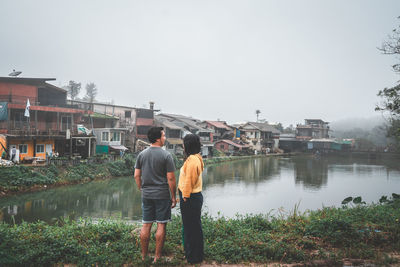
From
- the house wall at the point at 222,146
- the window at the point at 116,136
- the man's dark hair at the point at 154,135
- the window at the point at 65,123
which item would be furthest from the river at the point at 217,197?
the house wall at the point at 222,146

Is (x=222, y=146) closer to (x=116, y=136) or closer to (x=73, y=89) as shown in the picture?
(x=116, y=136)

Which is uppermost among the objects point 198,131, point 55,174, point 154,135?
point 198,131

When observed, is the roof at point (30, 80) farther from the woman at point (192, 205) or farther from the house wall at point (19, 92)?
the woman at point (192, 205)

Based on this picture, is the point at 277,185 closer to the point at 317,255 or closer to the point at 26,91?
the point at 317,255

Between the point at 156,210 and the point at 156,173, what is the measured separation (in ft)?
1.75

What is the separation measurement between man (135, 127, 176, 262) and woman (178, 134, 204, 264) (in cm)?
19

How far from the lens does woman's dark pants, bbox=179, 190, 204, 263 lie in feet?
12.5

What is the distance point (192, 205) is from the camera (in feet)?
12.5

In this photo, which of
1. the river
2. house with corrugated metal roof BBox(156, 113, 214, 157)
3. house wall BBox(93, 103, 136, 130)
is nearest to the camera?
the river

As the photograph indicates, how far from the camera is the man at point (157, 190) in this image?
12.5 feet

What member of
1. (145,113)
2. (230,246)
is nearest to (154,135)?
(230,246)

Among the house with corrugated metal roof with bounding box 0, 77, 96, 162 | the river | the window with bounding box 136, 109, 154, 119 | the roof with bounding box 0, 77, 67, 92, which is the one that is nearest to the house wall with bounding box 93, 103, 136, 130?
the window with bounding box 136, 109, 154, 119

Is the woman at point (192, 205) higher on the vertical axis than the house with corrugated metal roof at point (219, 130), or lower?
lower

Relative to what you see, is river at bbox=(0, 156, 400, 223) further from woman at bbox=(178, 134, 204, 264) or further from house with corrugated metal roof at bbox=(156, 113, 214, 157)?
house with corrugated metal roof at bbox=(156, 113, 214, 157)
